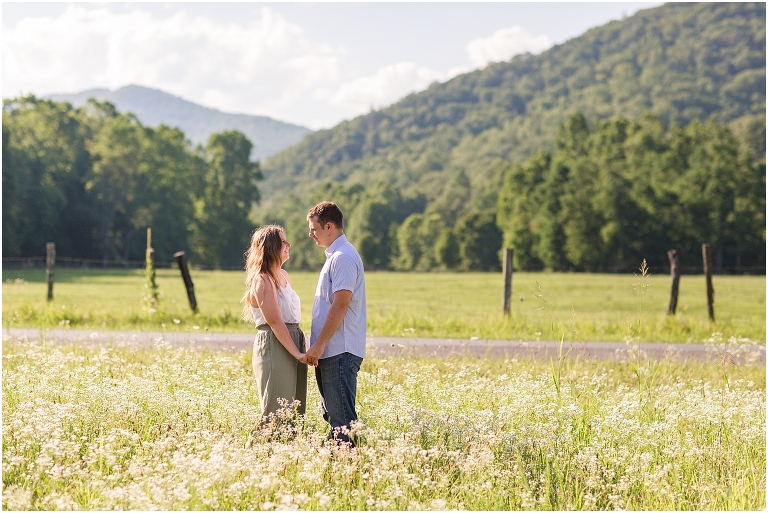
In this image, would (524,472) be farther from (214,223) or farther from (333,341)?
(214,223)

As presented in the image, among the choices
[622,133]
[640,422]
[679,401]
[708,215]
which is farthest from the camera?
[622,133]

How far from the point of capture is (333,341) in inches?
225

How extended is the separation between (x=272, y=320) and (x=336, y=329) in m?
0.53

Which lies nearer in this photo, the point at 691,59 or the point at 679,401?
the point at 679,401

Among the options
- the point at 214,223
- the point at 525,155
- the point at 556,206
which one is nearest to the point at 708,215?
the point at 556,206

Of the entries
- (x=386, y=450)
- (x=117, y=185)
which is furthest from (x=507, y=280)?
(x=117, y=185)

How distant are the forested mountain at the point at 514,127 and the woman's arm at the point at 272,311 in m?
97.6

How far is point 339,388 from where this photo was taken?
573cm

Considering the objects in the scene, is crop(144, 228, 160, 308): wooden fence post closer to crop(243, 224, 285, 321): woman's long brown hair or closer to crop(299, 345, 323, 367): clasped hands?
crop(243, 224, 285, 321): woman's long brown hair

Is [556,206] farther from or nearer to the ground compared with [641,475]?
farther from the ground

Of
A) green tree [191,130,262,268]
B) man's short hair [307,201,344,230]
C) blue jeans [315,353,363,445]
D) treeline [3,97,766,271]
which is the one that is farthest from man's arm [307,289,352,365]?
green tree [191,130,262,268]

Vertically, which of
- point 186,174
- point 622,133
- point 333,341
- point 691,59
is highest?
point 691,59

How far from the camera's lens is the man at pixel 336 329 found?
5625mm

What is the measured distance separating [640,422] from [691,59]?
192790 mm
